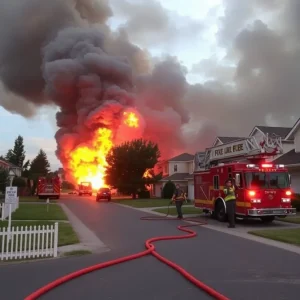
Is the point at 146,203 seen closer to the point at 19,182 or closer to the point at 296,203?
the point at 296,203

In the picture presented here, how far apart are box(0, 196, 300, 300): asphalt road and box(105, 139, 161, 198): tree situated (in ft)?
96.1

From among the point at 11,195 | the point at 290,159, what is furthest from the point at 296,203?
the point at 11,195

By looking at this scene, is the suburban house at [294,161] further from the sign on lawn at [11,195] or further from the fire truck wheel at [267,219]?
the sign on lawn at [11,195]

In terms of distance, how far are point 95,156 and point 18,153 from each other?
45548 millimetres

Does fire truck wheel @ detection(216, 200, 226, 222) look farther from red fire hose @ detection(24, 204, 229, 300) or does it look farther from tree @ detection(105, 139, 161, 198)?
tree @ detection(105, 139, 161, 198)

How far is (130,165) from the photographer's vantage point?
3900 cm

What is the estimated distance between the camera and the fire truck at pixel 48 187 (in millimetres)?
38938

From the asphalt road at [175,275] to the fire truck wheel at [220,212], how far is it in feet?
18.5

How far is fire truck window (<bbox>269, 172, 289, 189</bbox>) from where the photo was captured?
13.6 m

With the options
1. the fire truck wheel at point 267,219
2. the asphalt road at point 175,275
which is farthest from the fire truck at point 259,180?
the asphalt road at point 175,275

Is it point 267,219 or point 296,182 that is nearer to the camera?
point 267,219

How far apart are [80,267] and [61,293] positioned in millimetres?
1632

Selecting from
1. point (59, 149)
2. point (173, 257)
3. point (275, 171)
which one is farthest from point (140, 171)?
point (173, 257)

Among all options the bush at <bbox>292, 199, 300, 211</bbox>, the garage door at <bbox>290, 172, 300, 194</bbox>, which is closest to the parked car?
the garage door at <bbox>290, 172, 300, 194</bbox>
